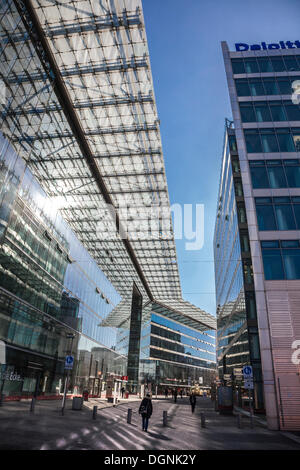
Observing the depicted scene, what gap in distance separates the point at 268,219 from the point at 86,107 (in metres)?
18.7

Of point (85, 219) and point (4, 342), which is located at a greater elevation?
point (85, 219)

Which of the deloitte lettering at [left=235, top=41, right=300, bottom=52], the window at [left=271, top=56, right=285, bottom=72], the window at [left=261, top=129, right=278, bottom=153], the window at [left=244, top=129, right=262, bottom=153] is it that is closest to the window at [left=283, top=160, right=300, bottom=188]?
the window at [left=261, top=129, right=278, bottom=153]

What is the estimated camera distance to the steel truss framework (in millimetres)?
21984

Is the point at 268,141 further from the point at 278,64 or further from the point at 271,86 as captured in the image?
the point at 278,64

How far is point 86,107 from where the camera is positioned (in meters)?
28.5

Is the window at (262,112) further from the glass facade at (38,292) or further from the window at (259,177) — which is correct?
the glass facade at (38,292)

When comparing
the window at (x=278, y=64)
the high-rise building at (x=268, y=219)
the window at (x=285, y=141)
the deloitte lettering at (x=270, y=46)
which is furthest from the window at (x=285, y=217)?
the deloitte lettering at (x=270, y=46)

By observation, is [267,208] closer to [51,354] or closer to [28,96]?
[28,96]

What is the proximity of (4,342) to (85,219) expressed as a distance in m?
25.4

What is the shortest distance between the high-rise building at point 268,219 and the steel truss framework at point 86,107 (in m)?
8.87

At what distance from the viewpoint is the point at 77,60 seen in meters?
25.1

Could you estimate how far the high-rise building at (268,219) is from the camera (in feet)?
61.0
